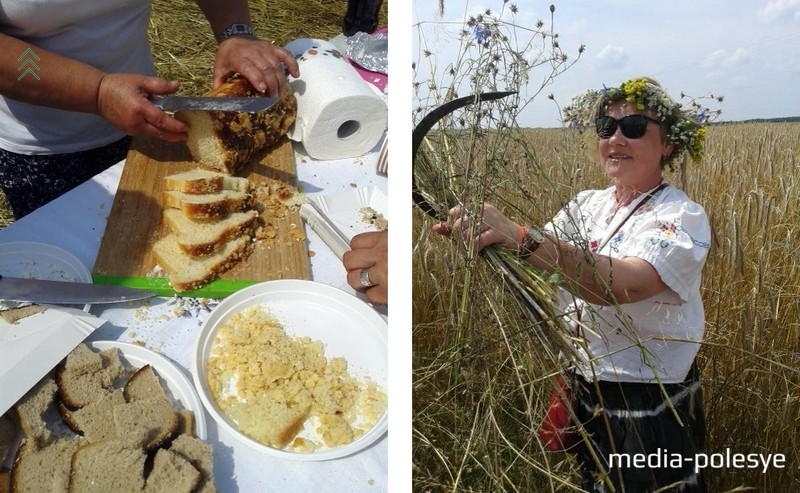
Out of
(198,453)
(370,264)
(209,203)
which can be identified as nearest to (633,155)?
(370,264)

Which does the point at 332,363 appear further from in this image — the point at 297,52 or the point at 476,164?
the point at 297,52

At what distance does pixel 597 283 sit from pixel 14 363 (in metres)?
0.78

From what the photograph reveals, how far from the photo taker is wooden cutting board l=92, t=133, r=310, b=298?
1.07 m

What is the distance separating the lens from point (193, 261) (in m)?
1.09

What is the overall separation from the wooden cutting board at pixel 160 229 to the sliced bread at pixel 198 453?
0.34m

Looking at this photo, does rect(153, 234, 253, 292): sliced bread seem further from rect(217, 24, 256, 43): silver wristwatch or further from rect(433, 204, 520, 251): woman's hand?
rect(217, 24, 256, 43): silver wristwatch

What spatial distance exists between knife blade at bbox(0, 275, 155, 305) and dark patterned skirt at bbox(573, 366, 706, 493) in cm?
74

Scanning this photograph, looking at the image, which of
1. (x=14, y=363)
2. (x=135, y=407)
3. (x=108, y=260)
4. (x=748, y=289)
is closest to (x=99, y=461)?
(x=135, y=407)

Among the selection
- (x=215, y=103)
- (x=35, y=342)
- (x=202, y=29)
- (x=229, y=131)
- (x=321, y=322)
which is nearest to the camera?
(x=35, y=342)

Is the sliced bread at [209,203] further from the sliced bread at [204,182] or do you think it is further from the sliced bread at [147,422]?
the sliced bread at [147,422]

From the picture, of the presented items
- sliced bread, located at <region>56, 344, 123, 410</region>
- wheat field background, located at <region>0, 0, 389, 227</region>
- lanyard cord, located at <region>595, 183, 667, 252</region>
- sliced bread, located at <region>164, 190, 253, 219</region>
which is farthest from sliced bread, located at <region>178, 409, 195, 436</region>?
wheat field background, located at <region>0, 0, 389, 227</region>

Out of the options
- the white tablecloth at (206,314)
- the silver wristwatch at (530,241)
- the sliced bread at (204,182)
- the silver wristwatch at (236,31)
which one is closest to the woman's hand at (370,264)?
the white tablecloth at (206,314)

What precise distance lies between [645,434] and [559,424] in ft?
0.37

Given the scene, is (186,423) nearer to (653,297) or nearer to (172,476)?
(172,476)
